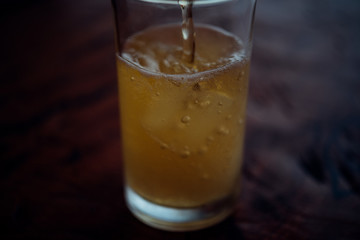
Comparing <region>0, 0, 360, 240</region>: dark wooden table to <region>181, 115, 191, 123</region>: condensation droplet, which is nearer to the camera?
<region>181, 115, 191, 123</region>: condensation droplet

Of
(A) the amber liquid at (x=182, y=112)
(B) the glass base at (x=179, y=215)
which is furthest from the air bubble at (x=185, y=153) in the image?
(B) the glass base at (x=179, y=215)

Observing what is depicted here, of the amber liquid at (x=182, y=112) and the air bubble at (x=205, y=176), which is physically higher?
the amber liquid at (x=182, y=112)

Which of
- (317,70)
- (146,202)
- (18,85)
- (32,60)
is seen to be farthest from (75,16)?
(146,202)

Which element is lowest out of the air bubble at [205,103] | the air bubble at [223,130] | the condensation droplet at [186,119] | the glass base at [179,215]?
the glass base at [179,215]

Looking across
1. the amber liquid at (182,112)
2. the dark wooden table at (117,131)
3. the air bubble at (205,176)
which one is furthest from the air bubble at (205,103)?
the dark wooden table at (117,131)

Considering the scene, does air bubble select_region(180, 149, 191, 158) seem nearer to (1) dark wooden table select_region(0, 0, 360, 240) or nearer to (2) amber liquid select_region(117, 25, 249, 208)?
(2) amber liquid select_region(117, 25, 249, 208)

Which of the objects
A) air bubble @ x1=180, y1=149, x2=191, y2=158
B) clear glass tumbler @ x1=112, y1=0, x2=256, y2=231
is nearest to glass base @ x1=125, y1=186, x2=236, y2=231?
clear glass tumbler @ x1=112, y1=0, x2=256, y2=231

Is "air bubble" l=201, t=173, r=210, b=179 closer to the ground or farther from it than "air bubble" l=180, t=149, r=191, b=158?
closer to the ground

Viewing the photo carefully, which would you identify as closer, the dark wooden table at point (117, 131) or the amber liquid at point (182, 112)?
the amber liquid at point (182, 112)

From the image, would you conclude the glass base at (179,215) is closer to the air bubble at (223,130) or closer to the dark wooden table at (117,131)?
the dark wooden table at (117,131)
